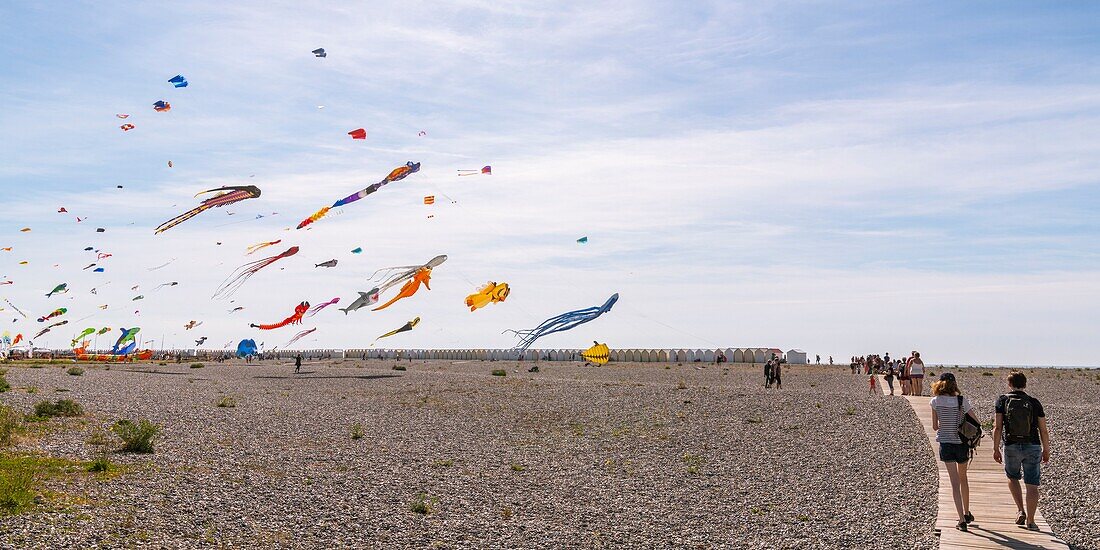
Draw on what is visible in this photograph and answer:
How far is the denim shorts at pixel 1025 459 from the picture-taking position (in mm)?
12039

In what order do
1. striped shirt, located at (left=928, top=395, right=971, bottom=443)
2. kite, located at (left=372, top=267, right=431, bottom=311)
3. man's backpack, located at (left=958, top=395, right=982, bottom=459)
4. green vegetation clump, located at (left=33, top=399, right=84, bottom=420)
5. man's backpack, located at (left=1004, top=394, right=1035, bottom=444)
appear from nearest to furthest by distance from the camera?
1. man's backpack, located at (left=1004, top=394, right=1035, bottom=444)
2. man's backpack, located at (left=958, top=395, right=982, bottom=459)
3. striped shirt, located at (left=928, top=395, right=971, bottom=443)
4. green vegetation clump, located at (left=33, top=399, right=84, bottom=420)
5. kite, located at (left=372, top=267, right=431, bottom=311)

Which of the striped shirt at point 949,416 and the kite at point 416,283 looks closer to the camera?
the striped shirt at point 949,416

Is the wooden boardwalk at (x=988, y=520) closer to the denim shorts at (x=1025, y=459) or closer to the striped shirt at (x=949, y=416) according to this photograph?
the denim shorts at (x=1025, y=459)

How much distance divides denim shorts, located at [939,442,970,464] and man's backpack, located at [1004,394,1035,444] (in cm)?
70

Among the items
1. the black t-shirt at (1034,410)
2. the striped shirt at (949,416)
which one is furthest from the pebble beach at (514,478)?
the black t-shirt at (1034,410)

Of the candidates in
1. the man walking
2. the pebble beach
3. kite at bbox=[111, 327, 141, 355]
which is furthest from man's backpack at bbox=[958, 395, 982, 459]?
kite at bbox=[111, 327, 141, 355]

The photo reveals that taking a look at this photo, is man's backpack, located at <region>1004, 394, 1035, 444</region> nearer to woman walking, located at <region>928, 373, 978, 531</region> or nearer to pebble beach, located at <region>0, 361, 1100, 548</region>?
woman walking, located at <region>928, 373, 978, 531</region>

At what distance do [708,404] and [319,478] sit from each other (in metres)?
21.8

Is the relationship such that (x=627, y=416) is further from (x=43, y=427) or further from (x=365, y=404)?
(x=43, y=427)

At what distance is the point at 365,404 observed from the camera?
3941 centimetres

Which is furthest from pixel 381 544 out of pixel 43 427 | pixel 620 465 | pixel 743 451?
pixel 43 427

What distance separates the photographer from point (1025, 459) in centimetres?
1209

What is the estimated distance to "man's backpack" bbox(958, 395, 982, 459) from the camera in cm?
1269

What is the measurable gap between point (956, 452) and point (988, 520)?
1538 mm
